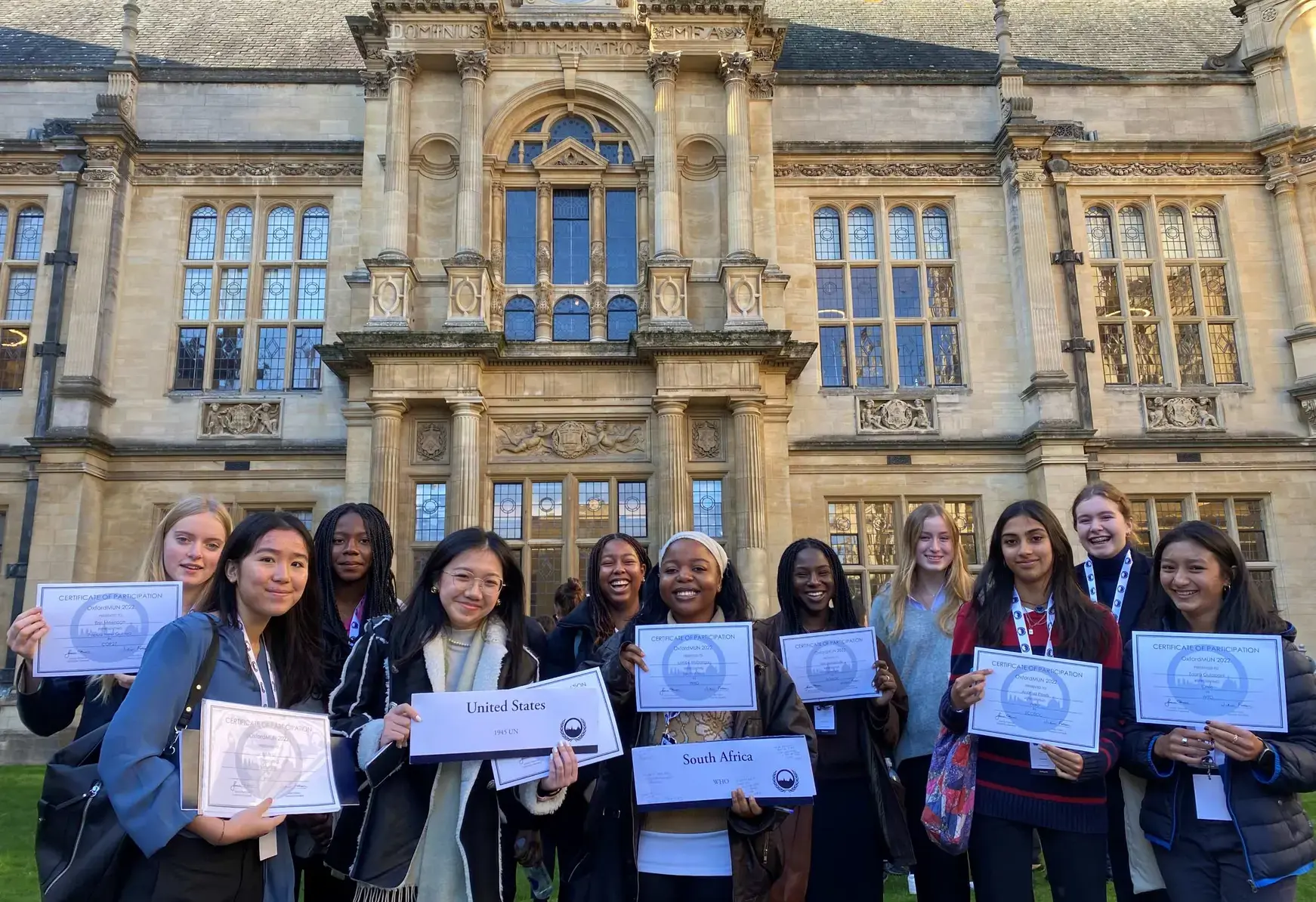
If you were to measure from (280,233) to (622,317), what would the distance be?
6.28 m

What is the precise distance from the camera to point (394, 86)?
14062 mm

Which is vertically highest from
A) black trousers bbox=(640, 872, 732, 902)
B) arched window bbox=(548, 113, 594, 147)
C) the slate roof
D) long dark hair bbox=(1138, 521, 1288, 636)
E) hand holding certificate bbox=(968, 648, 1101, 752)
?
the slate roof

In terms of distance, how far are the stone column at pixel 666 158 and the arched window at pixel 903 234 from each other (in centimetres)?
409

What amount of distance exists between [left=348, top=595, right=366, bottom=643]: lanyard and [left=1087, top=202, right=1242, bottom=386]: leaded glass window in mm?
14053

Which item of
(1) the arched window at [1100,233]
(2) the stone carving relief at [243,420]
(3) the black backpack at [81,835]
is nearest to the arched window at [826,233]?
(1) the arched window at [1100,233]

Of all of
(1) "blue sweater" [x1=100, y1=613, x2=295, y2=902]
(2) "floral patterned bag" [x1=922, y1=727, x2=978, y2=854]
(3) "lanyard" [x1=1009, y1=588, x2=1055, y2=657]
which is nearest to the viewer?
(1) "blue sweater" [x1=100, y1=613, x2=295, y2=902]

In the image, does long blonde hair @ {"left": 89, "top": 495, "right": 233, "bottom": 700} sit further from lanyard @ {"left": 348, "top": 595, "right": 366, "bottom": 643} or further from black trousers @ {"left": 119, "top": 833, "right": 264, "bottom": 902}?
black trousers @ {"left": 119, "top": 833, "right": 264, "bottom": 902}

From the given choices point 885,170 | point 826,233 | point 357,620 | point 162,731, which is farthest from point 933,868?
point 885,170

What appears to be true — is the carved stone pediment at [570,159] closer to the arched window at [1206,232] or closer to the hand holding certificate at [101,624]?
the arched window at [1206,232]

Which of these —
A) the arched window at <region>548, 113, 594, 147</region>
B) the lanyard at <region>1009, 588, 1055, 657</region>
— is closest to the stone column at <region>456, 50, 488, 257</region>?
the arched window at <region>548, 113, 594, 147</region>

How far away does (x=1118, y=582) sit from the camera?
181 inches

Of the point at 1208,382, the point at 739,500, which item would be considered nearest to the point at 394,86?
the point at 739,500

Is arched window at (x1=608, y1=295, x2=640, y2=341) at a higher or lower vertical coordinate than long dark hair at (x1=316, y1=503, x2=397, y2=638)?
higher

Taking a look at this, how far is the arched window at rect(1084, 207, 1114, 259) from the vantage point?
51.6ft
